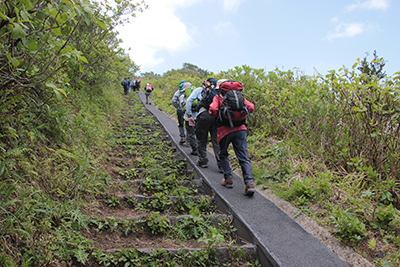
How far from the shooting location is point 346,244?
3529 millimetres

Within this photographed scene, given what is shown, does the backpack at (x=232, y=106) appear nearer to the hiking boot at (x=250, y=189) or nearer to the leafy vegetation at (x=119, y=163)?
the hiking boot at (x=250, y=189)

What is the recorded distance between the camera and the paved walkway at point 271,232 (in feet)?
10.8

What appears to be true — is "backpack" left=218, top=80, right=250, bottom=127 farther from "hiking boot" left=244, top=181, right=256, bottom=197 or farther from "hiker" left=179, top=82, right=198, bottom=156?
"hiker" left=179, top=82, right=198, bottom=156

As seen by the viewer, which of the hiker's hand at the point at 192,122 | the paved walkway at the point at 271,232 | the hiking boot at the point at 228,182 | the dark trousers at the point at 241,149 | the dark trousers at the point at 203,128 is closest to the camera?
the paved walkway at the point at 271,232

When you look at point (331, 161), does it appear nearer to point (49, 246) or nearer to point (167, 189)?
point (167, 189)

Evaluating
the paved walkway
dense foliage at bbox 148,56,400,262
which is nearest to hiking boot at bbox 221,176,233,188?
the paved walkway

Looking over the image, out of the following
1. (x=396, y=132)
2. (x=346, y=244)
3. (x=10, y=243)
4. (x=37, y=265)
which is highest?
(x=396, y=132)

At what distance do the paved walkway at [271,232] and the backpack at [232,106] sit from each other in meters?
1.32

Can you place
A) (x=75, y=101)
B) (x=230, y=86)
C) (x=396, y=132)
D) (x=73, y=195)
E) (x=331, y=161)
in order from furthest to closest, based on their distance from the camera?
1. (x=75, y=101)
2. (x=331, y=161)
3. (x=230, y=86)
4. (x=396, y=132)
5. (x=73, y=195)

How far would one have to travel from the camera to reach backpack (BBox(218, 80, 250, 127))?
4.87 meters

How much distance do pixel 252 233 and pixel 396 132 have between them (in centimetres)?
291

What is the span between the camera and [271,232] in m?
3.84

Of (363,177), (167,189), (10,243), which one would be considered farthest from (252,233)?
(10,243)

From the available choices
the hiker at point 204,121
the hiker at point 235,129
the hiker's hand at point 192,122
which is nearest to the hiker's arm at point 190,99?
the hiker's hand at point 192,122
